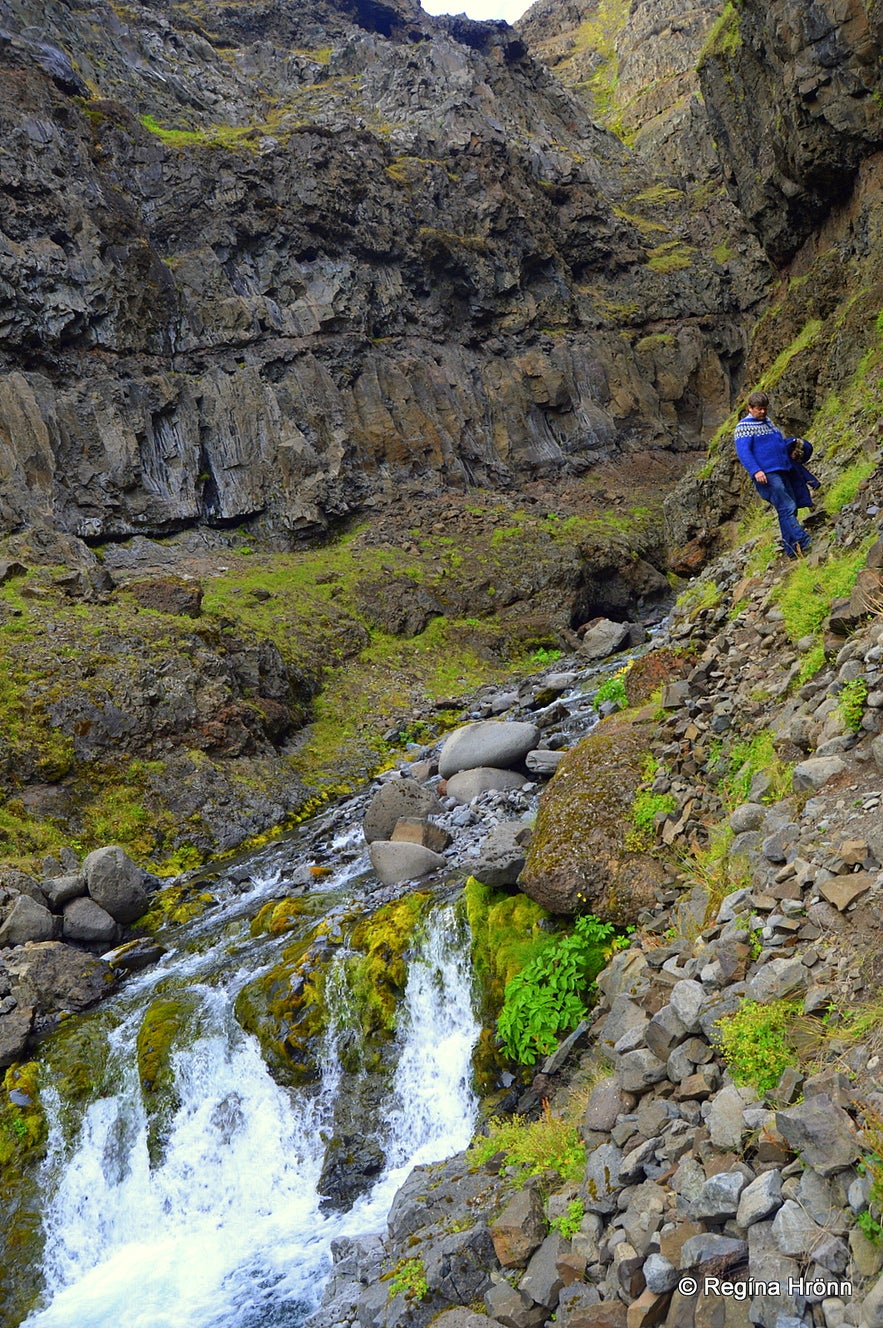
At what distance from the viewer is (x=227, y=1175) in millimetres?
10977

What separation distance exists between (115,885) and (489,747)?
8.57 metres

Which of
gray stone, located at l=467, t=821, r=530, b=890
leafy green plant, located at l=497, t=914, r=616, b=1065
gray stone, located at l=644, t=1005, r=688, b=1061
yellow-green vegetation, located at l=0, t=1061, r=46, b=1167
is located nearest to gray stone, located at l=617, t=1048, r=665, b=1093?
gray stone, located at l=644, t=1005, r=688, b=1061

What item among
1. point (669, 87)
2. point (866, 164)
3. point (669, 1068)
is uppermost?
point (669, 87)

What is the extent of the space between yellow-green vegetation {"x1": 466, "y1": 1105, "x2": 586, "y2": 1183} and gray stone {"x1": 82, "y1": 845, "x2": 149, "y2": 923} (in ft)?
36.1

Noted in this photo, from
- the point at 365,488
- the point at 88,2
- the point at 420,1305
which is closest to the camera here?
the point at 420,1305

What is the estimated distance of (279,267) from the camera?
4962cm

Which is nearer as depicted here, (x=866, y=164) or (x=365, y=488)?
(x=866, y=164)

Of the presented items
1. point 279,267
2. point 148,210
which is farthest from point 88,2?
point 279,267

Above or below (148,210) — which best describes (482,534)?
below

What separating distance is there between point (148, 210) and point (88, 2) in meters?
20.0

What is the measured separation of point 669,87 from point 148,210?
58843 millimetres

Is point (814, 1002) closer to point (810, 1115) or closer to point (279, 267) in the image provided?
point (810, 1115)

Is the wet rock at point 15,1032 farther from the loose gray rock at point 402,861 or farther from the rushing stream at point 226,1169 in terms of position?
the loose gray rock at point 402,861

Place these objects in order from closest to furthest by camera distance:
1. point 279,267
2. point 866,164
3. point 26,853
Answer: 1. point 26,853
2. point 866,164
3. point 279,267
